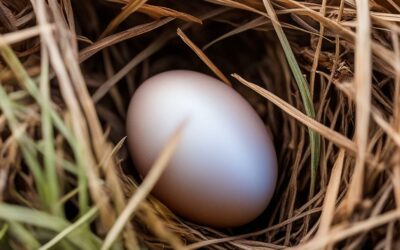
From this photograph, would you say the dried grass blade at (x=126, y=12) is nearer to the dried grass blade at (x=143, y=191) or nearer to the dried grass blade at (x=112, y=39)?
the dried grass blade at (x=112, y=39)

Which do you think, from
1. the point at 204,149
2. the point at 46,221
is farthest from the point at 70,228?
the point at 204,149

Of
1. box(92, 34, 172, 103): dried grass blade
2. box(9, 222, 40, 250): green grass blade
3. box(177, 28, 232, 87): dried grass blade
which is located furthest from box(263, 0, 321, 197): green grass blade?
box(9, 222, 40, 250): green grass blade

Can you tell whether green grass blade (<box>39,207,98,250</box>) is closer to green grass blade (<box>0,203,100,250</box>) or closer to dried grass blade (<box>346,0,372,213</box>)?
green grass blade (<box>0,203,100,250</box>)

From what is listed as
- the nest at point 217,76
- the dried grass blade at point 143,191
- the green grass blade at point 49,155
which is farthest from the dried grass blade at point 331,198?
the green grass blade at point 49,155

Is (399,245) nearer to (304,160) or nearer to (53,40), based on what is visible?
(304,160)

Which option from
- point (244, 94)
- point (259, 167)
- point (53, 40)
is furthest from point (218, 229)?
point (53, 40)

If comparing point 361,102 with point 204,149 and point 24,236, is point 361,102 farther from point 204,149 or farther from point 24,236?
point 24,236
